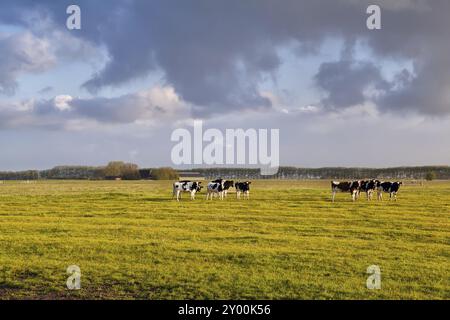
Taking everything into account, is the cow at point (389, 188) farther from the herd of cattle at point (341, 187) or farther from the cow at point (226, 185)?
the cow at point (226, 185)

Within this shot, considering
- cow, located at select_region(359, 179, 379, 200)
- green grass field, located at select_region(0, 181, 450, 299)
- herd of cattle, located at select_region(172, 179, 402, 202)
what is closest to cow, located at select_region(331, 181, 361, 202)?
herd of cattle, located at select_region(172, 179, 402, 202)

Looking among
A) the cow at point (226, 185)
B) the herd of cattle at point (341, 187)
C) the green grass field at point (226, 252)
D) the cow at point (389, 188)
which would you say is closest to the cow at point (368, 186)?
the herd of cattle at point (341, 187)

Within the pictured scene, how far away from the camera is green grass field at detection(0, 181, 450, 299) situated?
1286 cm

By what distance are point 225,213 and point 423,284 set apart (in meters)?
18.4

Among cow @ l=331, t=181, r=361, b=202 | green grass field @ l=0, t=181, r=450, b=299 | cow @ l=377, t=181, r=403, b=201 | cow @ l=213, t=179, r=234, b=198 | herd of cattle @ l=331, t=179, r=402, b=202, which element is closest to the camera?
green grass field @ l=0, t=181, r=450, b=299

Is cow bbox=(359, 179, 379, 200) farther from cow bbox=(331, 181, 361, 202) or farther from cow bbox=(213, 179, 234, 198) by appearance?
cow bbox=(213, 179, 234, 198)

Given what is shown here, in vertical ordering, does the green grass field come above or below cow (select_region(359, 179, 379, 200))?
below

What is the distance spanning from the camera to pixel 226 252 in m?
17.6

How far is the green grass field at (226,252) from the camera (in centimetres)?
1286

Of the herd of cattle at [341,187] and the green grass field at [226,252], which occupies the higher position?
the herd of cattle at [341,187]

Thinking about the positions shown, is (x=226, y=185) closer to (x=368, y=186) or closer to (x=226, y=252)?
(x=368, y=186)

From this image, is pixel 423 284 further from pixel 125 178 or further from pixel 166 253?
pixel 125 178

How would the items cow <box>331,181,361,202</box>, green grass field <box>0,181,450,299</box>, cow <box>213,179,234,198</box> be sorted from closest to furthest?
1. green grass field <box>0,181,450,299</box>
2. cow <box>331,181,361,202</box>
3. cow <box>213,179,234,198</box>

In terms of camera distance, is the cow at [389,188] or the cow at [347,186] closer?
the cow at [389,188]
